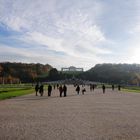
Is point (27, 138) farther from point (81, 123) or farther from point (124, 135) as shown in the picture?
point (81, 123)

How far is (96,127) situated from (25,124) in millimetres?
3177

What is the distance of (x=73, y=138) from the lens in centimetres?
1091

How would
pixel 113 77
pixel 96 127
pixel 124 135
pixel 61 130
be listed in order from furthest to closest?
pixel 113 77 < pixel 96 127 < pixel 61 130 < pixel 124 135

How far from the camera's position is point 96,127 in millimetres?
13633

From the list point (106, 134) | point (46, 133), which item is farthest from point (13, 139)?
point (106, 134)

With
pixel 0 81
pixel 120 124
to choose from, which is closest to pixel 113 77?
pixel 0 81

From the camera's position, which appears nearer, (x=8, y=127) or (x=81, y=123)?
(x=8, y=127)

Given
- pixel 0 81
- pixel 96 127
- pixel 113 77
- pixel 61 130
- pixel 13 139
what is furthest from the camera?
pixel 113 77

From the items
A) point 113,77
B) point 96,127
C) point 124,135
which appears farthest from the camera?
point 113,77

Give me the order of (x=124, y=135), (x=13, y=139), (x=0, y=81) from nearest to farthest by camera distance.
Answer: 1. (x=13, y=139)
2. (x=124, y=135)
3. (x=0, y=81)

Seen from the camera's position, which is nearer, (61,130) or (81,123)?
(61,130)

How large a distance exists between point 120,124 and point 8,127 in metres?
5.04

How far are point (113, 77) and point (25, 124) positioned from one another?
186m

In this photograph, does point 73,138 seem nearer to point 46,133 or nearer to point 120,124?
point 46,133
